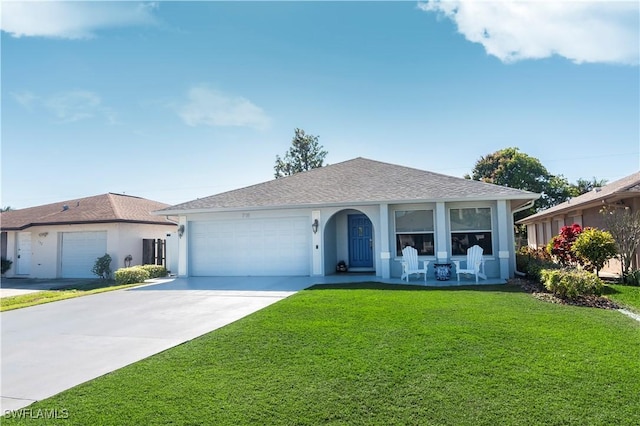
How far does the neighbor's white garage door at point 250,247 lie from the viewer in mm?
14078

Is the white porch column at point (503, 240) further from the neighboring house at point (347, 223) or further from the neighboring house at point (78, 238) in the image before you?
the neighboring house at point (78, 238)

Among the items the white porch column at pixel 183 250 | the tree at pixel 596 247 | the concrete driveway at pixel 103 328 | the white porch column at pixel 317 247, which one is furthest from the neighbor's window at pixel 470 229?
the white porch column at pixel 183 250

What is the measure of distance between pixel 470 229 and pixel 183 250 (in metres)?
10.5

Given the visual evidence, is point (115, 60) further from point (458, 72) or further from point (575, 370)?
point (575, 370)

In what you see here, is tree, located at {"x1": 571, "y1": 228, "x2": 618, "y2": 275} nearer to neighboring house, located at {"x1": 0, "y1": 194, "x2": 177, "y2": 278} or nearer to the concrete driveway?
the concrete driveway

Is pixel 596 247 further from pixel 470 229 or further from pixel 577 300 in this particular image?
pixel 577 300

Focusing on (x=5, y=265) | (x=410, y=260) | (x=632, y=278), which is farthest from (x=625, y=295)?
(x=5, y=265)

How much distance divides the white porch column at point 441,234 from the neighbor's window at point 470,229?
1.07ft

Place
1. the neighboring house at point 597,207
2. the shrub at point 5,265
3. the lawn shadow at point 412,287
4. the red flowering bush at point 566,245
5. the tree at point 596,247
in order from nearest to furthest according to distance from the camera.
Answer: the lawn shadow at point 412,287, the tree at point 596,247, the neighboring house at point 597,207, the red flowering bush at point 566,245, the shrub at point 5,265

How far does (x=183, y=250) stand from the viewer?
1500 centimetres

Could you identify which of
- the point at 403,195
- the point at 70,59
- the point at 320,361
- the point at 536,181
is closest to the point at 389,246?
the point at 403,195

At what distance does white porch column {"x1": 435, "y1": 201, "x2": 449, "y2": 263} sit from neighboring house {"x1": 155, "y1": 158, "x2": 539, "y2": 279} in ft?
0.10

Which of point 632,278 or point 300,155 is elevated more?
point 300,155

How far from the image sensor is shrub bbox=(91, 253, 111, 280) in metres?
16.2
